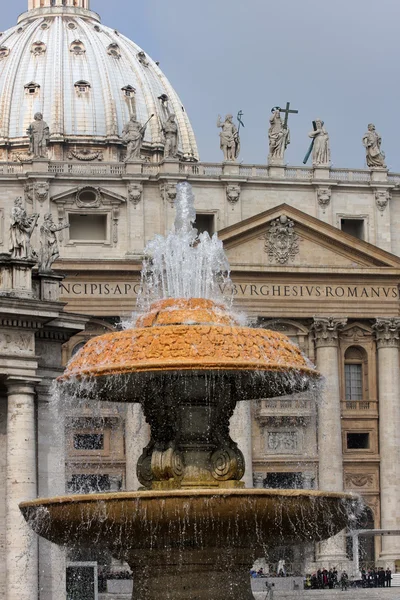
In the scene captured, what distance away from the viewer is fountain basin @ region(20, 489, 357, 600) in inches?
787

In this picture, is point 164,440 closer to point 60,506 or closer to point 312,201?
point 60,506

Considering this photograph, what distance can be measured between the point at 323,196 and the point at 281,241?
3209 millimetres

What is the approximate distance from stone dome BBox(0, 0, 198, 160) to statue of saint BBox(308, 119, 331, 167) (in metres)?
43.0

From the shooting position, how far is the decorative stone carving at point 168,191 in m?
77.7

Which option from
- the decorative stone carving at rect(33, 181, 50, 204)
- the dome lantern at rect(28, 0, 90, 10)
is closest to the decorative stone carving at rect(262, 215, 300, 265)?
the decorative stone carving at rect(33, 181, 50, 204)

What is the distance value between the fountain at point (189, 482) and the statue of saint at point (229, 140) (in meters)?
58.5

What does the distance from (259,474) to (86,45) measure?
218 feet

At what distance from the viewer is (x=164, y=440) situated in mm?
21281

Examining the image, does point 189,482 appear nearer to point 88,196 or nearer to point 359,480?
point 88,196

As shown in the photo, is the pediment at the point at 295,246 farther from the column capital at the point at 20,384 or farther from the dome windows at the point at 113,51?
the dome windows at the point at 113,51

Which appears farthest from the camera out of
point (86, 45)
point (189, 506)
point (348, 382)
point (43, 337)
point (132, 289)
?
point (86, 45)

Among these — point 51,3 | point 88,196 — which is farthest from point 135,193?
point 51,3

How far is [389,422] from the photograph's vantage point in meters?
79.2

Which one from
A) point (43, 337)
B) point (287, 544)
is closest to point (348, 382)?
point (43, 337)
